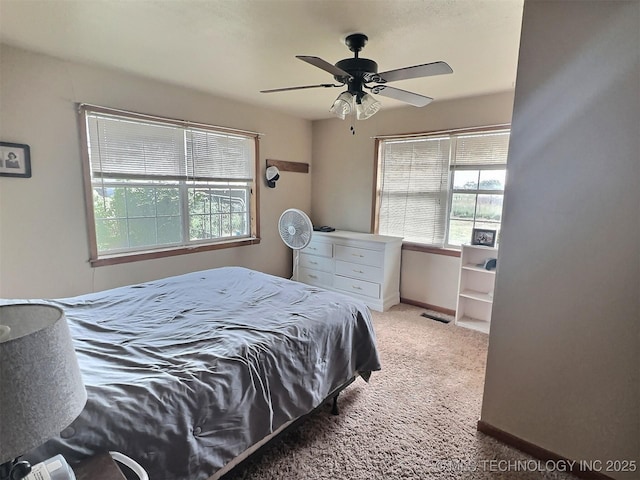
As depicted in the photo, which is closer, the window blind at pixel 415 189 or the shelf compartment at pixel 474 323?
the shelf compartment at pixel 474 323

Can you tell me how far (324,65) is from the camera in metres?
1.73

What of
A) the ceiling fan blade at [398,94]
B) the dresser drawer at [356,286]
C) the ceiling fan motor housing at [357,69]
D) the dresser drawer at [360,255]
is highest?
the ceiling fan motor housing at [357,69]

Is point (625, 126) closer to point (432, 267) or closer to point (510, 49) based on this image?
point (510, 49)

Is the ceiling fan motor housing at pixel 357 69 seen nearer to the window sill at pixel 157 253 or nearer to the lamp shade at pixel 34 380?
the lamp shade at pixel 34 380

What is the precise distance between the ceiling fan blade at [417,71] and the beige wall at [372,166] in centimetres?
174

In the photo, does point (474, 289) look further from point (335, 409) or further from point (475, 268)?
point (335, 409)

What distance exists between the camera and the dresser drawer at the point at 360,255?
3.66 m

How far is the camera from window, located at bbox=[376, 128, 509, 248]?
3.30m

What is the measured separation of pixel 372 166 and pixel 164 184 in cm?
236

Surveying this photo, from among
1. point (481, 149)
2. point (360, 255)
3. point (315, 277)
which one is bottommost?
point (315, 277)

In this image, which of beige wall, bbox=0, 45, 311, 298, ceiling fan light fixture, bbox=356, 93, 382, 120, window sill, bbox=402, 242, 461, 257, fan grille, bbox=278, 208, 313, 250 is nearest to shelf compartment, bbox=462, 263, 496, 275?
window sill, bbox=402, 242, 461, 257

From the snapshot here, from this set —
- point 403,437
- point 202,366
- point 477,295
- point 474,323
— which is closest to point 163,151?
point 202,366

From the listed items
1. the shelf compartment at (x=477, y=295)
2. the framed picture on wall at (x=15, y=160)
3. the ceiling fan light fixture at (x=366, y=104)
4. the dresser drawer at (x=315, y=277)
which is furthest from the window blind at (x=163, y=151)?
the shelf compartment at (x=477, y=295)

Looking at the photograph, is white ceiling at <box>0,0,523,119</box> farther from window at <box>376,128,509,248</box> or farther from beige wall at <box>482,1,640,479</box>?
window at <box>376,128,509,248</box>
